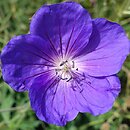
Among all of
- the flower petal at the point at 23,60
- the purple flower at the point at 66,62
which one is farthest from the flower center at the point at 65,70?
the flower petal at the point at 23,60

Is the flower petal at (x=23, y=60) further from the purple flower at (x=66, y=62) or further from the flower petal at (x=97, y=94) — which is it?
the flower petal at (x=97, y=94)

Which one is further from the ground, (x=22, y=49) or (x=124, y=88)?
(x=22, y=49)

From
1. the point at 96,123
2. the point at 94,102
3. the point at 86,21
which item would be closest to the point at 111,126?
the point at 96,123

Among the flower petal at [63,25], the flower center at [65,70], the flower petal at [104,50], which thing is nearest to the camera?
the flower petal at [63,25]

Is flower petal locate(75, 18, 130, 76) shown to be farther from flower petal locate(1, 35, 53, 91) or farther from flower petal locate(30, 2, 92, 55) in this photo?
flower petal locate(1, 35, 53, 91)

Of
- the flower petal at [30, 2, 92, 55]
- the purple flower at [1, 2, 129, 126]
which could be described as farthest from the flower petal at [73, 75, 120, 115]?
the flower petal at [30, 2, 92, 55]

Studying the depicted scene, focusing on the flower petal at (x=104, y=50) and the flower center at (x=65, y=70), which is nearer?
the flower petal at (x=104, y=50)

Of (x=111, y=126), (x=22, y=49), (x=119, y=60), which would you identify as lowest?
(x=111, y=126)

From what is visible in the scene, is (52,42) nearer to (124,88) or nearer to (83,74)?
(83,74)
